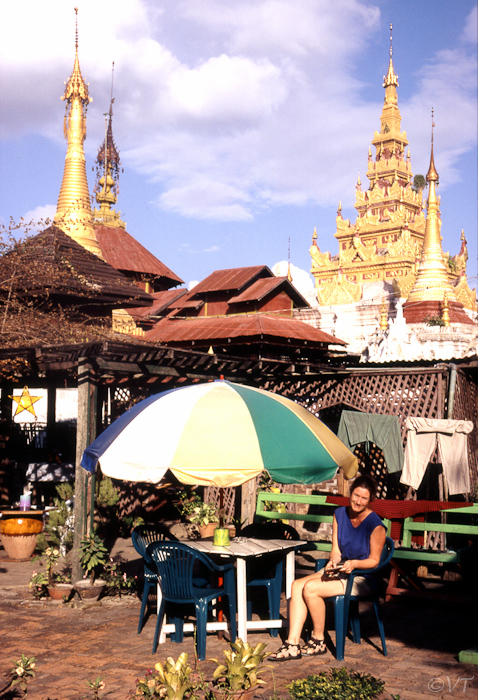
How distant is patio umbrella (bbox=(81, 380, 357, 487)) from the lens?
19.5 feet

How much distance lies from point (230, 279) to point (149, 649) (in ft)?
70.0

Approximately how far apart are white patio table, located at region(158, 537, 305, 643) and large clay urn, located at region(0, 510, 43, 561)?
4746 mm

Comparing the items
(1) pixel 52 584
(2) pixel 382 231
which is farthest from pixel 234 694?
(2) pixel 382 231

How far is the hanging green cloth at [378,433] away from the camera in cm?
1246

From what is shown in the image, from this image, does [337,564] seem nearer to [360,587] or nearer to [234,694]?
[360,587]

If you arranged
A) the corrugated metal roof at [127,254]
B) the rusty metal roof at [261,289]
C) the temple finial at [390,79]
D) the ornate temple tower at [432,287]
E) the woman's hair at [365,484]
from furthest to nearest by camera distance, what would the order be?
the temple finial at [390,79] < the ornate temple tower at [432,287] < the corrugated metal roof at [127,254] < the rusty metal roof at [261,289] < the woman's hair at [365,484]

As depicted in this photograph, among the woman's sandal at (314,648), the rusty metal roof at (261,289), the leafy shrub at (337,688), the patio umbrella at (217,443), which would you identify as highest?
the rusty metal roof at (261,289)

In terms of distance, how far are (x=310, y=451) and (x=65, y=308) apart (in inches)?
462

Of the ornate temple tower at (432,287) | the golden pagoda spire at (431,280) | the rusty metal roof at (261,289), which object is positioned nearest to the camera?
the rusty metal roof at (261,289)

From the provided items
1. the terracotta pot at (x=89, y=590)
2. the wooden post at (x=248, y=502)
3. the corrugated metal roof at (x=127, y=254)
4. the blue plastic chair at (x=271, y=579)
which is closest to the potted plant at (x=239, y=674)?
the blue plastic chair at (x=271, y=579)

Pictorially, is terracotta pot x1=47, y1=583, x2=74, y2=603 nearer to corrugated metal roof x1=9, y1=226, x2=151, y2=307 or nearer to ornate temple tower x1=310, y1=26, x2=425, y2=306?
corrugated metal roof x1=9, y1=226, x2=151, y2=307

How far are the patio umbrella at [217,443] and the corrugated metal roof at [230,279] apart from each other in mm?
19578

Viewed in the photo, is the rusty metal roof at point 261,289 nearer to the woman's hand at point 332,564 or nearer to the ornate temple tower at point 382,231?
the woman's hand at point 332,564

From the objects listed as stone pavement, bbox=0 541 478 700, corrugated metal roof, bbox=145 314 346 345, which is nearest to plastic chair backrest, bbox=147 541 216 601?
stone pavement, bbox=0 541 478 700
